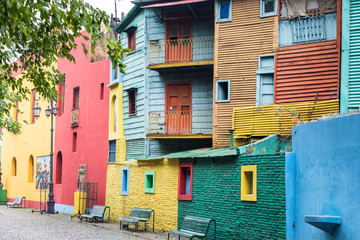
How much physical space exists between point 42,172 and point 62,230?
13.8 meters

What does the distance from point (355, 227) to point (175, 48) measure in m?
14.9

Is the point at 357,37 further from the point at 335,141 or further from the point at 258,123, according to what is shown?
the point at 335,141

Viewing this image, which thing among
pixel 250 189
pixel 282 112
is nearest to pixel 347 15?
pixel 282 112

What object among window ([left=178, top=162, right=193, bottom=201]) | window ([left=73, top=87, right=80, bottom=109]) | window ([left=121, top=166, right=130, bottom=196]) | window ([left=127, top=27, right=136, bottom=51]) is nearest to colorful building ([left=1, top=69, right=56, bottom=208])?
window ([left=73, top=87, right=80, bottom=109])

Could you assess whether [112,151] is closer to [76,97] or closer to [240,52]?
[76,97]

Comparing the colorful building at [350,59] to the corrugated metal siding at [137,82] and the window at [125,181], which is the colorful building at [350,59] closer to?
the corrugated metal siding at [137,82]

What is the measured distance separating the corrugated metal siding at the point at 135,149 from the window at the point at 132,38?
157 inches

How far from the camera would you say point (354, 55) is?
17.3 m

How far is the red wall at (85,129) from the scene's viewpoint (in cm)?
2688

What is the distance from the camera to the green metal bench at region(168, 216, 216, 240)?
1544 cm

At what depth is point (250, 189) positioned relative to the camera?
15.1 m

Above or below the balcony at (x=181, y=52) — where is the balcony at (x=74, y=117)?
below

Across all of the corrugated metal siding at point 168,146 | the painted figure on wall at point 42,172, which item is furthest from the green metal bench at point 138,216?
the painted figure on wall at point 42,172

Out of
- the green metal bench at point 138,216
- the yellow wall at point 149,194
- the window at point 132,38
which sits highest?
the window at point 132,38
